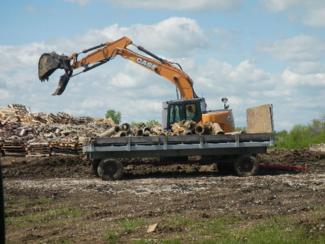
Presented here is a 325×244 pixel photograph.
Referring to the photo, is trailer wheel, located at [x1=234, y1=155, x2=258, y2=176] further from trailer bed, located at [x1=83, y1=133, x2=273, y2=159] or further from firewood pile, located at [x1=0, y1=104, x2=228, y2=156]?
firewood pile, located at [x1=0, y1=104, x2=228, y2=156]

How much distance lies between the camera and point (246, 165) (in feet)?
77.6

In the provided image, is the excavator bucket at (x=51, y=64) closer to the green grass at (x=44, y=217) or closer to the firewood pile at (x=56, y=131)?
the firewood pile at (x=56, y=131)

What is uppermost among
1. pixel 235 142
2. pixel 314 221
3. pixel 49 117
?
pixel 49 117

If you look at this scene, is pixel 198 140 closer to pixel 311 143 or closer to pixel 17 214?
pixel 17 214

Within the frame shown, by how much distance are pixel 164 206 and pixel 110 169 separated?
342 inches

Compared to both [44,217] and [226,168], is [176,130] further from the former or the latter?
[44,217]

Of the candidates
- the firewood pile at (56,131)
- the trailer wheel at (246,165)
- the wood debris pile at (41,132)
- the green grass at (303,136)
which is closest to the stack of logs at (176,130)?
the firewood pile at (56,131)

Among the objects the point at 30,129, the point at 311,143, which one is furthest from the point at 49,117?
the point at 311,143

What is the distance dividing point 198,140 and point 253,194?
21.3 feet

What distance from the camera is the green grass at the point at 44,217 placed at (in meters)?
13.5

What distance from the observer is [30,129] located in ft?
117

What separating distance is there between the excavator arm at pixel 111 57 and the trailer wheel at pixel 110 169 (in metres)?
5.21

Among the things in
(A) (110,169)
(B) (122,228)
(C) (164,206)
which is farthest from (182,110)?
(B) (122,228)

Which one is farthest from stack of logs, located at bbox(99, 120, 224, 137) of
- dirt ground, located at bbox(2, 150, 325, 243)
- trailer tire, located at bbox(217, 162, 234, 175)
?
dirt ground, located at bbox(2, 150, 325, 243)
